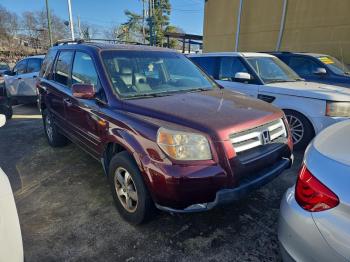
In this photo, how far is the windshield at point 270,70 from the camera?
203 inches

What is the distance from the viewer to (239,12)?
15977mm

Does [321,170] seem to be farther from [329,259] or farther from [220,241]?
[220,241]

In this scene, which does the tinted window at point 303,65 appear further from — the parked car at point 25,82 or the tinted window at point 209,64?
the parked car at point 25,82

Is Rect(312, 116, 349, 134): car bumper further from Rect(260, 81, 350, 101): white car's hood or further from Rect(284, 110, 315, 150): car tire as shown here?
Rect(260, 81, 350, 101): white car's hood

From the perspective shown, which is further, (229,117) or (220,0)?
(220,0)

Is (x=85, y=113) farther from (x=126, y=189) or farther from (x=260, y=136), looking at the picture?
(x=260, y=136)

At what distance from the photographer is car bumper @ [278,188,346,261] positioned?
1352 mm

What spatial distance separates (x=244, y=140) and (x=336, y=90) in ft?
10.3

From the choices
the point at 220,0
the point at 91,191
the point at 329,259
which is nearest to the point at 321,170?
the point at 329,259

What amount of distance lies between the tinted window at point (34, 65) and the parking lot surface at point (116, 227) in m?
5.45

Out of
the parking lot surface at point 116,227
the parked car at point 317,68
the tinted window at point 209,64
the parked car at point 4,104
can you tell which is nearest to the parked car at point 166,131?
the parking lot surface at point 116,227

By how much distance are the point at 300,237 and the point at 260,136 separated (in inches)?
45.5

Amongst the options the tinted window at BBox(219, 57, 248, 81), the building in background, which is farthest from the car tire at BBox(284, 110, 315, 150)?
the building in background

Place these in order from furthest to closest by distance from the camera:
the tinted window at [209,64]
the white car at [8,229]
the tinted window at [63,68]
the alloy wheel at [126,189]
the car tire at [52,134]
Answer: the tinted window at [209,64] < the car tire at [52,134] < the tinted window at [63,68] < the alloy wheel at [126,189] < the white car at [8,229]
